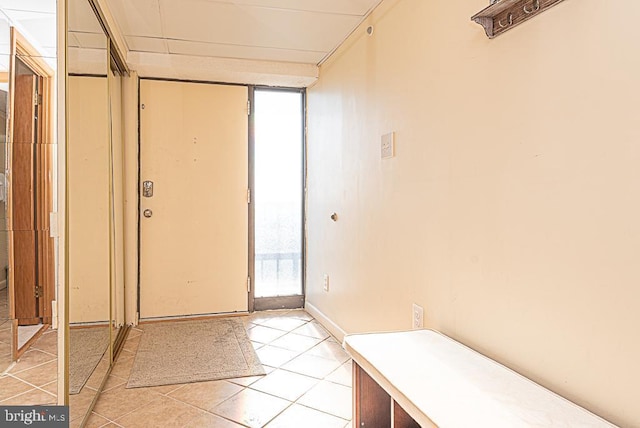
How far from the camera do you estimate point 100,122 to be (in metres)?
2.55

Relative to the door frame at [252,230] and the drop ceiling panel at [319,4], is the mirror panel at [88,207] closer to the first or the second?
the drop ceiling panel at [319,4]

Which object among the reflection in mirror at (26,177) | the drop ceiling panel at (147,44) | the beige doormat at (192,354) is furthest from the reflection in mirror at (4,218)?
the drop ceiling panel at (147,44)

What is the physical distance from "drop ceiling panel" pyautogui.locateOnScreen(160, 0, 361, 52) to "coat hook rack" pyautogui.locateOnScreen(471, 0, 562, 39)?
1438mm

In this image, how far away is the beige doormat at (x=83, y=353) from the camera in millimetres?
1933

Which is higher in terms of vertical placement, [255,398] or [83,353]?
[83,353]

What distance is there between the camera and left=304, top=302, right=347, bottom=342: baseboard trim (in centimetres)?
339

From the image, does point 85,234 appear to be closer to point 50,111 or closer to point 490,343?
point 50,111

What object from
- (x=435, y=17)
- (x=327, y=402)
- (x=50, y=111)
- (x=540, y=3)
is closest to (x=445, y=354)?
(x=327, y=402)

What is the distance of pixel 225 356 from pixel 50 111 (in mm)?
1993

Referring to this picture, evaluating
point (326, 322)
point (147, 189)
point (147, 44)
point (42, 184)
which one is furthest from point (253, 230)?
point (42, 184)

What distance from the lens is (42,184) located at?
1.74m

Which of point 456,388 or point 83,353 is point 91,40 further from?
point 456,388

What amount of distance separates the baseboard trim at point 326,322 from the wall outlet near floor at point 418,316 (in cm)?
114

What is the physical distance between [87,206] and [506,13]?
6.75 feet
